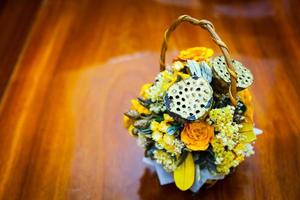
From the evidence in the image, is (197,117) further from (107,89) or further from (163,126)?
(107,89)

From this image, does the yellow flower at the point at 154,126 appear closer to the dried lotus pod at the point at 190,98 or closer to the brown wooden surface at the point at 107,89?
the dried lotus pod at the point at 190,98

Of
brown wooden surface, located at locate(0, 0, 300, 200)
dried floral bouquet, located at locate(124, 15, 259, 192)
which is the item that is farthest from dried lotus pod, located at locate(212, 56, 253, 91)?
brown wooden surface, located at locate(0, 0, 300, 200)

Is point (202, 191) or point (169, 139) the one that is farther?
point (202, 191)

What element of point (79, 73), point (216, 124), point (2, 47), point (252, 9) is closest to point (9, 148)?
point (79, 73)

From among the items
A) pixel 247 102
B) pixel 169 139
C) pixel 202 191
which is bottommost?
→ pixel 202 191

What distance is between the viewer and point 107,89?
3.71 feet

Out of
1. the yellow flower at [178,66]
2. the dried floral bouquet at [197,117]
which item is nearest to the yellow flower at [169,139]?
the dried floral bouquet at [197,117]

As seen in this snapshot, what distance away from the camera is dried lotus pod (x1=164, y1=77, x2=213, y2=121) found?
724 mm

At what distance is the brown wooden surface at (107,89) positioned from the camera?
916 mm

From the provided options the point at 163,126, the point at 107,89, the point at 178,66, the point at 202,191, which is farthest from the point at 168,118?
the point at 107,89

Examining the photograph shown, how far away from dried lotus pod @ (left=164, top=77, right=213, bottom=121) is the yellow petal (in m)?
0.12

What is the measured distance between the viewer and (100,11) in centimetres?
140

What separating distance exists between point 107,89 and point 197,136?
1.51ft

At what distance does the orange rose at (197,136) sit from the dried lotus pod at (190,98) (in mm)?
38
